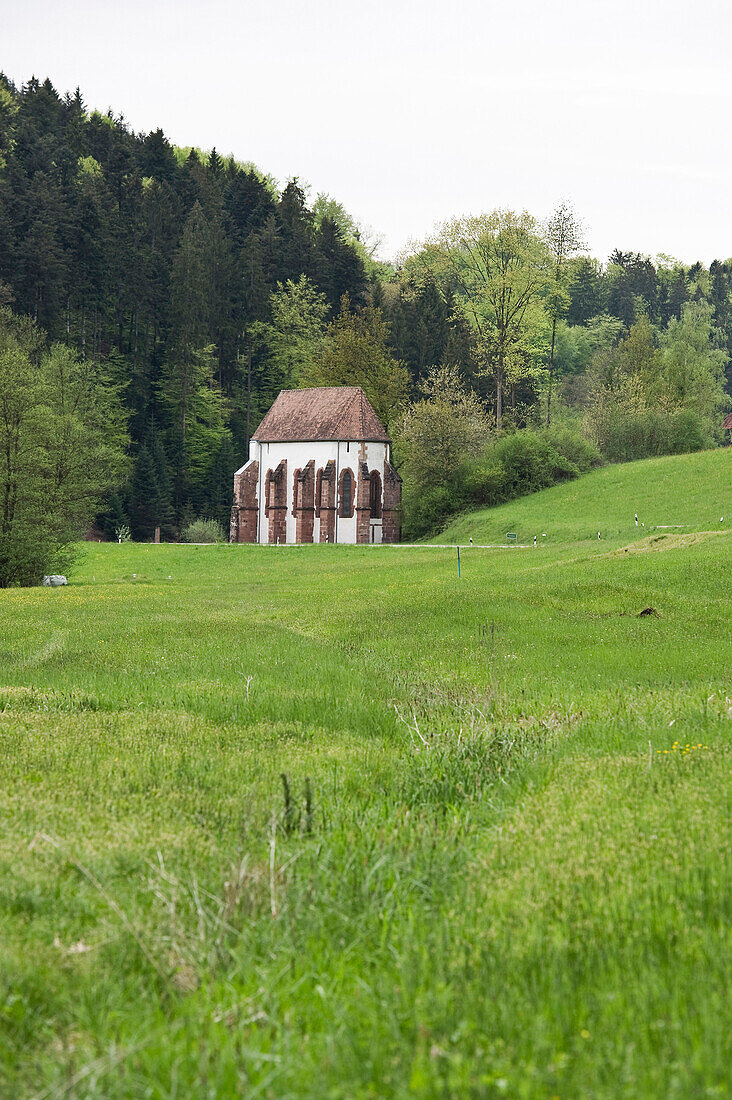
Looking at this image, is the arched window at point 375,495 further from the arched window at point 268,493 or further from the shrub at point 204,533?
the shrub at point 204,533

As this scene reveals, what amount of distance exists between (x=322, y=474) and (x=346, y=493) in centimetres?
234

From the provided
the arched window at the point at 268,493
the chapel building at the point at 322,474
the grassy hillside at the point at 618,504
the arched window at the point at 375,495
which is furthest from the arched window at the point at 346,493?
the grassy hillside at the point at 618,504

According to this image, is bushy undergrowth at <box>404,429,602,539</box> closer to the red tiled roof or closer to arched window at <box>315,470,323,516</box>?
the red tiled roof

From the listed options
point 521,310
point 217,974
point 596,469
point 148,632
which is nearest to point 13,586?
point 148,632

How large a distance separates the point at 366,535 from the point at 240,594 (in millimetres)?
38157

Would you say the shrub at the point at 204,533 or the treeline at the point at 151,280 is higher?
the treeline at the point at 151,280

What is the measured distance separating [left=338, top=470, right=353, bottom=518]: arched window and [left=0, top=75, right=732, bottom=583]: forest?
407 cm

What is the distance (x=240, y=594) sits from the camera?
106 feet

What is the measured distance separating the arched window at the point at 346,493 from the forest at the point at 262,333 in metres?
4.07

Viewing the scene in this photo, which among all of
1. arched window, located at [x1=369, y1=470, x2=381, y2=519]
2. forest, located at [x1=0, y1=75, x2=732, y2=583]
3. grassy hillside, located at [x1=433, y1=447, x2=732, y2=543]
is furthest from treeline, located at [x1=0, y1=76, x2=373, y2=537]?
grassy hillside, located at [x1=433, y1=447, x2=732, y2=543]

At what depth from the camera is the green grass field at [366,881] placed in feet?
10.8

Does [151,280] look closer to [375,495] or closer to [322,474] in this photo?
[322,474]

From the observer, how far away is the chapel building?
7062 centimetres

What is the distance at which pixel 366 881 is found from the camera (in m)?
5.08
